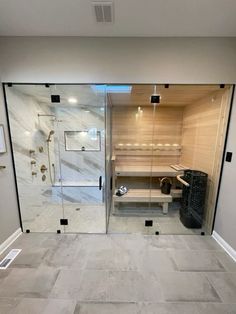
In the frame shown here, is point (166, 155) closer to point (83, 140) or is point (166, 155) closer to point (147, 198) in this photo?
point (147, 198)

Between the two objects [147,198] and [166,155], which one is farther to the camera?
[166,155]

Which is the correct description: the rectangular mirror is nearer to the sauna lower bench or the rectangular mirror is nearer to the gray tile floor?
the sauna lower bench

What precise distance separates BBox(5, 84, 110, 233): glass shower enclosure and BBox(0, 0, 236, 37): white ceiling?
0.63 metres

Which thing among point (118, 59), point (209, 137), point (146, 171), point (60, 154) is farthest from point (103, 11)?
point (60, 154)

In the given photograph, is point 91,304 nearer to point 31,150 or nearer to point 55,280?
point 55,280

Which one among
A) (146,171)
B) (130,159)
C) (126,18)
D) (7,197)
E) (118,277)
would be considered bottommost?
(118,277)

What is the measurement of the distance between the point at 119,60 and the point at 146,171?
1996 mm

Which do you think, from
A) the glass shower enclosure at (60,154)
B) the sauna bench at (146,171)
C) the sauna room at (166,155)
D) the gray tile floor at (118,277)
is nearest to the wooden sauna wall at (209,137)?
the sauna room at (166,155)

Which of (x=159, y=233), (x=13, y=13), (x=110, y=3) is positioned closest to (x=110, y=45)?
(x=110, y=3)

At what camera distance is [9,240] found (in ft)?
6.98

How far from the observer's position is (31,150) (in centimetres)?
287

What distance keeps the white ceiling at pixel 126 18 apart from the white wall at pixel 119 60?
93mm

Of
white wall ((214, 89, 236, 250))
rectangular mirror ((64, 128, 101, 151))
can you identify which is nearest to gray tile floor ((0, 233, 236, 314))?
white wall ((214, 89, 236, 250))

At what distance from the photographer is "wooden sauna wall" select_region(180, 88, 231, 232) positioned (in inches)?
85.6
